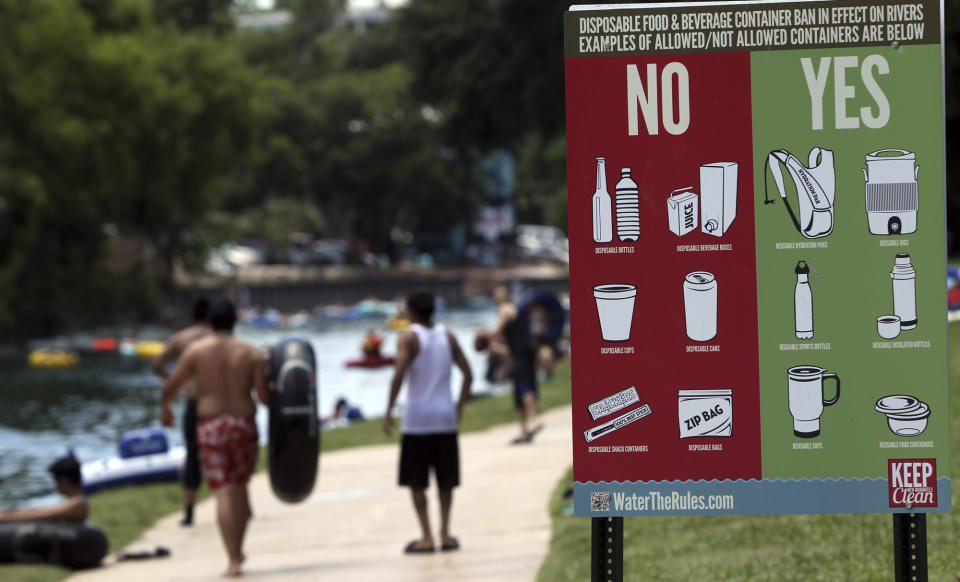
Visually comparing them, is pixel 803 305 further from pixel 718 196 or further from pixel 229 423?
pixel 229 423

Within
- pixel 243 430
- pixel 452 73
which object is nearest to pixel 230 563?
pixel 243 430

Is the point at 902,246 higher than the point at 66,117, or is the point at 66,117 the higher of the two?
the point at 66,117

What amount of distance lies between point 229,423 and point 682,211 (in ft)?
16.0

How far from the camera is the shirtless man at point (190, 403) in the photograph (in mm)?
10953

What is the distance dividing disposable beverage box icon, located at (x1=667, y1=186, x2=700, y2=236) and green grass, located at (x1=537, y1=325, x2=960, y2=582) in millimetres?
2621

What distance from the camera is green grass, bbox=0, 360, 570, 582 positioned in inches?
383

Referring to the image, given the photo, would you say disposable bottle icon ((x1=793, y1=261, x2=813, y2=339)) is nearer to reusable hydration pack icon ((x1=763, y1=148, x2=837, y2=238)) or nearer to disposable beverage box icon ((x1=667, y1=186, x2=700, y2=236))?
reusable hydration pack icon ((x1=763, y1=148, x2=837, y2=238))

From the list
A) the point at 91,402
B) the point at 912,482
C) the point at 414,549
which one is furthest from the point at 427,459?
the point at 91,402

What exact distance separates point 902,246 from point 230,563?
5592mm

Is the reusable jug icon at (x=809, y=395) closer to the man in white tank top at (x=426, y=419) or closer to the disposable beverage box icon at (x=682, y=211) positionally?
the disposable beverage box icon at (x=682, y=211)

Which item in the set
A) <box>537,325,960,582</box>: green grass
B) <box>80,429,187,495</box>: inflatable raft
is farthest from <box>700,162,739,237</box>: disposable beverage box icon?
<box>80,429,187,495</box>: inflatable raft

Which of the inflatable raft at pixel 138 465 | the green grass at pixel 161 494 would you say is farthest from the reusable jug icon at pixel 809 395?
the inflatable raft at pixel 138 465

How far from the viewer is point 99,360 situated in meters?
42.0

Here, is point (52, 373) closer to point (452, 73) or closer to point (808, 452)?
point (452, 73)
